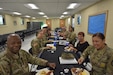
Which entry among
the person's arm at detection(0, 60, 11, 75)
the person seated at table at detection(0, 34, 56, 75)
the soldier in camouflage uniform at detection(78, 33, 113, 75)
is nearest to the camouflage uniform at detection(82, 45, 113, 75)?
the soldier in camouflage uniform at detection(78, 33, 113, 75)

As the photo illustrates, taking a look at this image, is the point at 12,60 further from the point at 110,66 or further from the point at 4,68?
the point at 110,66

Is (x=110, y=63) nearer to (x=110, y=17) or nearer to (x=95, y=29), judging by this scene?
(x=110, y=17)

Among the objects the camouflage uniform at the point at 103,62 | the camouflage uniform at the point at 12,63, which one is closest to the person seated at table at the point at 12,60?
the camouflage uniform at the point at 12,63

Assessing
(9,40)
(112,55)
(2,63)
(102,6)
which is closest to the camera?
(2,63)

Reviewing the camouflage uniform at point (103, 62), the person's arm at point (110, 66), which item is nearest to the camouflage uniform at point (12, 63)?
the camouflage uniform at point (103, 62)

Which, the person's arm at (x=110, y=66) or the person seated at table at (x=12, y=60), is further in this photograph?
the person's arm at (x=110, y=66)

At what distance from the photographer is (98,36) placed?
5.29ft

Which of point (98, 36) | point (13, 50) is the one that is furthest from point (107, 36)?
point (13, 50)

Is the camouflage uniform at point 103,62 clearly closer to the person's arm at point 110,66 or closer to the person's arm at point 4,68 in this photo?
the person's arm at point 110,66

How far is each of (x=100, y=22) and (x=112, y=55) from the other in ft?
10.3

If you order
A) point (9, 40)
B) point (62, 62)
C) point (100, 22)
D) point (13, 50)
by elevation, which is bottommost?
point (62, 62)

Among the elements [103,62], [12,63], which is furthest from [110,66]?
[12,63]

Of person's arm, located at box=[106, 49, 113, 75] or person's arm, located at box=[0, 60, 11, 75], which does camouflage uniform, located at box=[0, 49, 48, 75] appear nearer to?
person's arm, located at box=[0, 60, 11, 75]

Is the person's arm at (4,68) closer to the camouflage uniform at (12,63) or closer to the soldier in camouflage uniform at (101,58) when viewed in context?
the camouflage uniform at (12,63)
